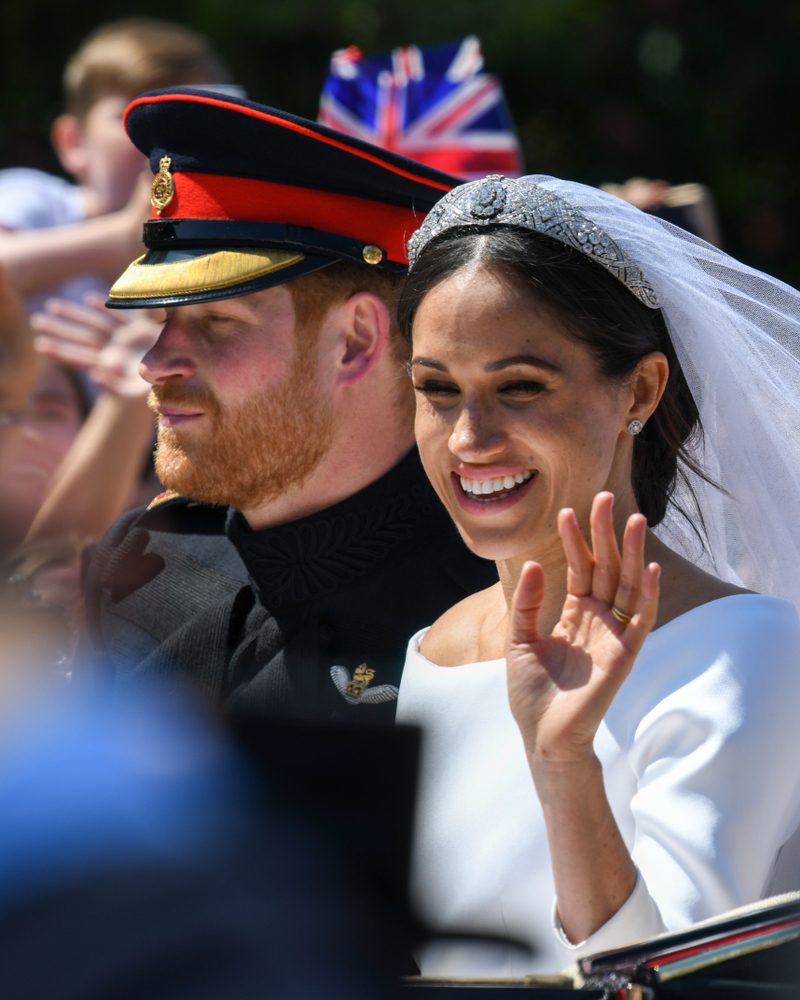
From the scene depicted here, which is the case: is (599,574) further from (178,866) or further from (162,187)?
(162,187)

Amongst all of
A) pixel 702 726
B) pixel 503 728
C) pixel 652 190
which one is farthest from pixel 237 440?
pixel 652 190

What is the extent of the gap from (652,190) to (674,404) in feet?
8.76

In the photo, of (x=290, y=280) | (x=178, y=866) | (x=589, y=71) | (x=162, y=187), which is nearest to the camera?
(x=178, y=866)

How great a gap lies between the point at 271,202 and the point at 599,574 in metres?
1.20

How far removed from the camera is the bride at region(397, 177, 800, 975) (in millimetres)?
1696

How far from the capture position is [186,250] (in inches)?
106

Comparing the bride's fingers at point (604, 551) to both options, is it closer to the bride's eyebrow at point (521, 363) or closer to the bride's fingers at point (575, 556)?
the bride's fingers at point (575, 556)

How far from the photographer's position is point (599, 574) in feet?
5.62

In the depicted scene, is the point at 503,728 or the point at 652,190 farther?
the point at 652,190

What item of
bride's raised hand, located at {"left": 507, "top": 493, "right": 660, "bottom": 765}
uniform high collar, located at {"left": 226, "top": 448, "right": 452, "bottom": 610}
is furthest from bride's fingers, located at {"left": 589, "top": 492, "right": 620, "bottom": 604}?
uniform high collar, located at {"left": 226, "top": 448, "right": 452, "bottom": 610}

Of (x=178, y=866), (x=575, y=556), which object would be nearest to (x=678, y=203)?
(x=575, y=556)

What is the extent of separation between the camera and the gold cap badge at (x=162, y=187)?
2.75m

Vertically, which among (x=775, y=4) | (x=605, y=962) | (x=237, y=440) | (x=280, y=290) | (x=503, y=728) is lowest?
(x=605, y=962)

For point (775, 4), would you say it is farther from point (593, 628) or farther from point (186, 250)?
point (593, 628)
